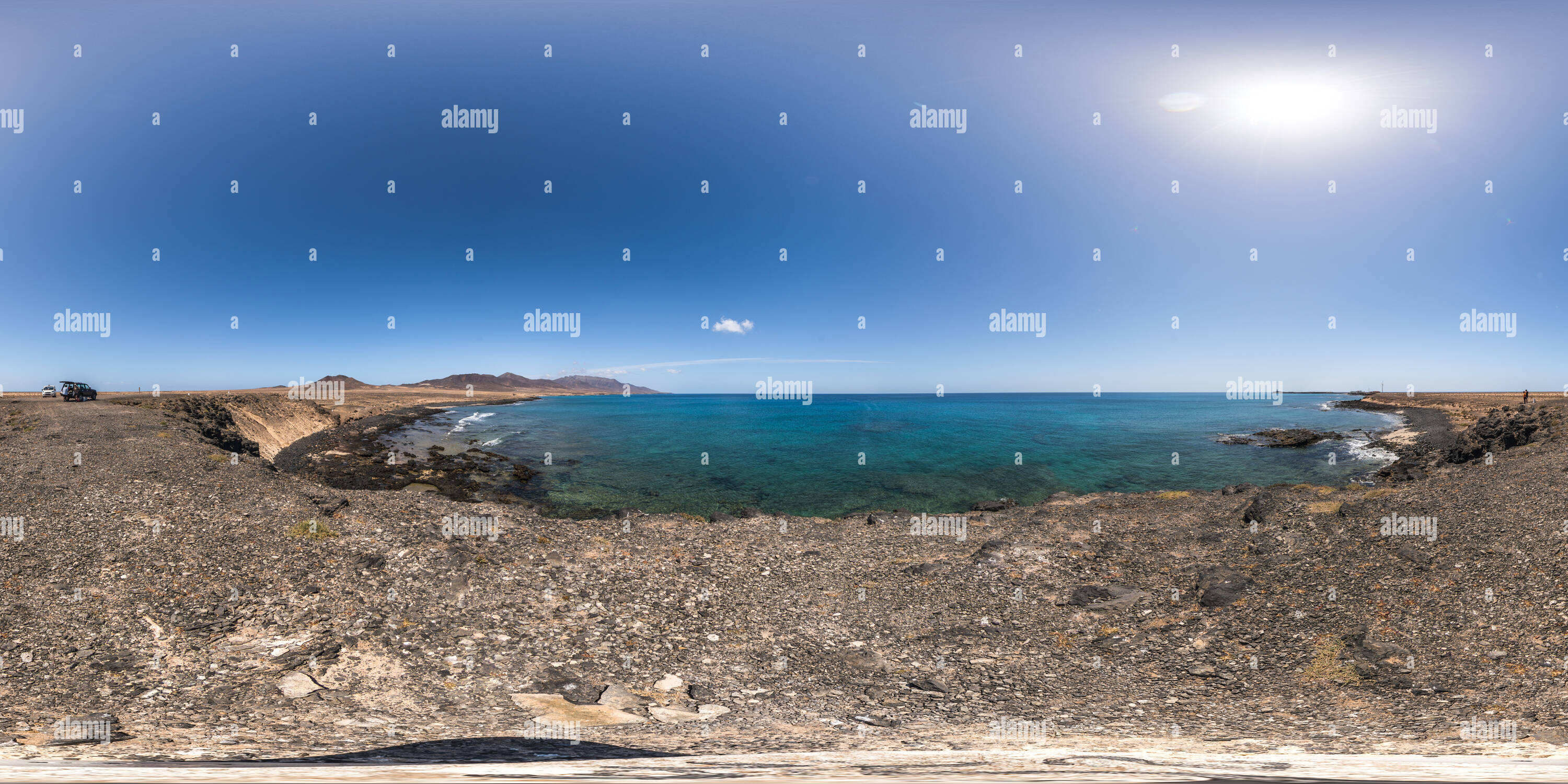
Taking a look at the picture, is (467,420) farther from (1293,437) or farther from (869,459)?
(1293,437)

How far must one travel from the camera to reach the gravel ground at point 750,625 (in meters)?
6.43

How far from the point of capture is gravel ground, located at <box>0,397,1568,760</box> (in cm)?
643

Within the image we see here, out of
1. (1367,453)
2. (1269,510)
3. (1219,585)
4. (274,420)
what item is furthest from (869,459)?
(274,420)

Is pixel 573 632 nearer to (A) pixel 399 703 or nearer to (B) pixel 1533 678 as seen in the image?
(A) pixel 399 703

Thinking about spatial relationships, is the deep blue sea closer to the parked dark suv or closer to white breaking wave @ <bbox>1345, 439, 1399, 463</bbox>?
white breaking wave @ <bbox>1345, 439, 1399, 463</bbox>

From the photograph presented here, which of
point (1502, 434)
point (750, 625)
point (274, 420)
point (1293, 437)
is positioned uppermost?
point (274, 420)

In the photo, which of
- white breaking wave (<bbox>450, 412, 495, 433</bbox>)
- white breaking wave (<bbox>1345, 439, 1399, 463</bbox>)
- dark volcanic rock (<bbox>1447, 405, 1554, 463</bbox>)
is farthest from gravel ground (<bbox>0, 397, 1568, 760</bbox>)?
white breaking wave (<bbox>450, 412, 495, 433</bbox>)

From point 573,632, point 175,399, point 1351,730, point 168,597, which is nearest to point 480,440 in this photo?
point 175,399

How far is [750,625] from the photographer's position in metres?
9.78

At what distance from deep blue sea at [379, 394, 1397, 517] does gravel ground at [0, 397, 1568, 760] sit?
1145cm

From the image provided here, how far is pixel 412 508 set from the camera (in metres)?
13.6

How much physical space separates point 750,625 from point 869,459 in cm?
3347

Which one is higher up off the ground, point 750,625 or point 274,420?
point 274,420

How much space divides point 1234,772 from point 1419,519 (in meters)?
14.9
